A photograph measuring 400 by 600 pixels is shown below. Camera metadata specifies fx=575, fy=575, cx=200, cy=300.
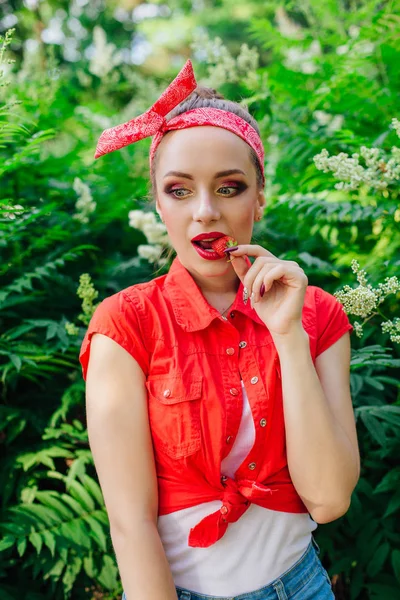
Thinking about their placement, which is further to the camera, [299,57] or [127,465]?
[299,57]

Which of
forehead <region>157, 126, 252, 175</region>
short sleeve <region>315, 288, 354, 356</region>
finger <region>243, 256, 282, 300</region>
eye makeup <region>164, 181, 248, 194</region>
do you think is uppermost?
forehead <region>157, 126, 252, 175</region>

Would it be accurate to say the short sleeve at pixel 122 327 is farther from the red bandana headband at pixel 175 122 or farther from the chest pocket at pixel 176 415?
the red bandana headband at pixel 175 122

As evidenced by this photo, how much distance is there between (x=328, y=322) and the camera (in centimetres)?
214

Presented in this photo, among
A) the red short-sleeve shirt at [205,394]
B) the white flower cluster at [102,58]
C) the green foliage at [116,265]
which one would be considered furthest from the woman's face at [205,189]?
the white flower cluster at [102,58]

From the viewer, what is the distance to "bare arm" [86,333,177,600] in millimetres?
1739

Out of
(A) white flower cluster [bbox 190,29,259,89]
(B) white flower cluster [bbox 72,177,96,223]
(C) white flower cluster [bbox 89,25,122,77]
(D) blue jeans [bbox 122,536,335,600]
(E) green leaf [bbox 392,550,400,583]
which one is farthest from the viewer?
(C) white flower cluster [bbox 89,25,122,77]

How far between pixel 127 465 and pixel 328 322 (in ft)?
2.95

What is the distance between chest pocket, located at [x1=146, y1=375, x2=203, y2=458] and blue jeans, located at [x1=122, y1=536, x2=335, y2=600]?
470mm

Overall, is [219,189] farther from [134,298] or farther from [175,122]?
[134,298]

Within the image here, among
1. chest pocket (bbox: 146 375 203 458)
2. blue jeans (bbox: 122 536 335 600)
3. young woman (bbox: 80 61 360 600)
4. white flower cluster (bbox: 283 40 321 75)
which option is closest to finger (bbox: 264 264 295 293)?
young woman (bbox: 80 61 360 600)

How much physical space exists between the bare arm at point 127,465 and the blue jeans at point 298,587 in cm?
20

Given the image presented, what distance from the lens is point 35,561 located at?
2.66m

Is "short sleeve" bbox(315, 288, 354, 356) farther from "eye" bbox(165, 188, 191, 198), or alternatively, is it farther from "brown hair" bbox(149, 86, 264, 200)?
"eye" bbox(165, 188, 191, 198)

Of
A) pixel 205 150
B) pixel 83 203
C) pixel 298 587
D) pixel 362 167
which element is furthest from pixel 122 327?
pixel 83 203
